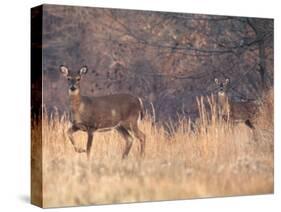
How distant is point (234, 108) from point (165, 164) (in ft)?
4.17

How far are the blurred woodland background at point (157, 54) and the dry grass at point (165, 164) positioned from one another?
308mm

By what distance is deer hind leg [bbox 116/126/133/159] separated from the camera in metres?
11.2

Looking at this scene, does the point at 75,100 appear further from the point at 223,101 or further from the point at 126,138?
the point at 223,101

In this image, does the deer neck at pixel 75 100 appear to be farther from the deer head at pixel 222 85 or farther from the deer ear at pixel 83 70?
the deer head at pixel 222 85

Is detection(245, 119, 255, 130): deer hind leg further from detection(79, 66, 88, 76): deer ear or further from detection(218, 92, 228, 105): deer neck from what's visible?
detection(79, 66, 88, 76): deer ear

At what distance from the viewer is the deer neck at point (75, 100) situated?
35.7 ft

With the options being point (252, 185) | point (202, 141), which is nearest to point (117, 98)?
point (202, 141)

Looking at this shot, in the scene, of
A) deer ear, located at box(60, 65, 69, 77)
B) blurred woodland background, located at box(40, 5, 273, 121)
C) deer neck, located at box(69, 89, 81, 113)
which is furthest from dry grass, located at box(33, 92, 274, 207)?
deer ear, located at box(60, 65, 69, 77)

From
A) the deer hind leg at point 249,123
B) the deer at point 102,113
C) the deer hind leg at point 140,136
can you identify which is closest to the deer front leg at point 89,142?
the deer at point 102,113

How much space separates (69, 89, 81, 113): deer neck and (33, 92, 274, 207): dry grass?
175 millimetres

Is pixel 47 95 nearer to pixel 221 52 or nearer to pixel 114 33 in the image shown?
pixel 114 33

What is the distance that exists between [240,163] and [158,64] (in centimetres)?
178

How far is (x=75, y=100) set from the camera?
10891 millimetres

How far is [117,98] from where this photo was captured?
11.2 metres
